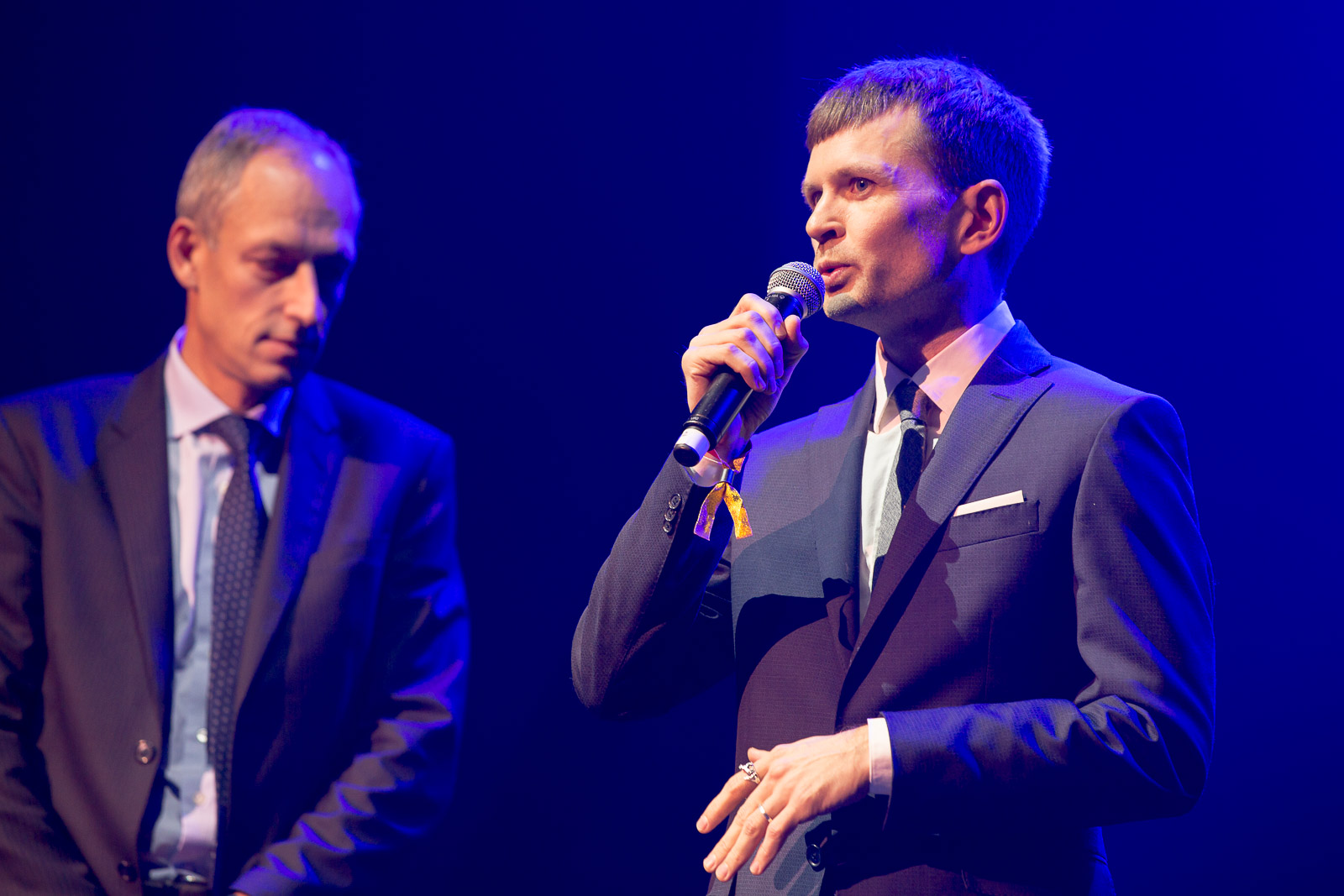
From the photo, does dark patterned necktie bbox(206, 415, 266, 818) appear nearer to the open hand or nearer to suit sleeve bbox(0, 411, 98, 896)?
suit sleeve bbox(0, 411, 98, 896)

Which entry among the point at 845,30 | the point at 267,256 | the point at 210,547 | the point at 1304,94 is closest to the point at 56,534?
the point at 210,547

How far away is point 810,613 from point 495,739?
145cm

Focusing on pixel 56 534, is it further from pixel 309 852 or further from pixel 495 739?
pixel 495 739

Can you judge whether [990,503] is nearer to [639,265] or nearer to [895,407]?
[895,407]

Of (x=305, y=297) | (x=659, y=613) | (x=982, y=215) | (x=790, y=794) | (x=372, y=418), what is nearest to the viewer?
(x=790, y=794)

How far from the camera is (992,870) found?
1.30 meters

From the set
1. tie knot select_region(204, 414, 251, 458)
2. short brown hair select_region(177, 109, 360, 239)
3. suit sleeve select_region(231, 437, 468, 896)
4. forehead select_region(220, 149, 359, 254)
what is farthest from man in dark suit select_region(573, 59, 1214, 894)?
short brown hair select_region(177, 109, 360, 239)

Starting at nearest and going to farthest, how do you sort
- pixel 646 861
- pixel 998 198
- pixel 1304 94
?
pixel 998 198 < pixel 1304 94 < pixel 646 861

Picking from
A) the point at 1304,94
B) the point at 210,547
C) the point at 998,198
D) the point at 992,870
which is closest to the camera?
the point at 992,870

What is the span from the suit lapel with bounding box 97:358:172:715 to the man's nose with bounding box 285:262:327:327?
29 cm

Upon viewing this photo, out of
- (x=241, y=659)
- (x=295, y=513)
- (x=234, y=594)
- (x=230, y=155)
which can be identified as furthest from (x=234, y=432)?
(x=230, y=155)

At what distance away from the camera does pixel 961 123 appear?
5.58 ft

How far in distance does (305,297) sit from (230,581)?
1.69ft

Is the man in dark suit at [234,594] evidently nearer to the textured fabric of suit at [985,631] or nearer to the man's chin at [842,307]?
the textured fabric of suit at [985,631]
